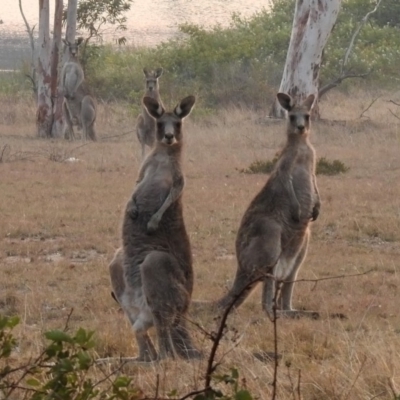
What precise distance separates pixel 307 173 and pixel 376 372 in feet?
11.4

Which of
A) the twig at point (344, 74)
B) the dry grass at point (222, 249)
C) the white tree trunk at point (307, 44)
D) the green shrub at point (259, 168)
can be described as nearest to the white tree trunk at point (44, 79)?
the dry grass at point (222, 249)

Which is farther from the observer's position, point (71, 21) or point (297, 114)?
point (71, 21)

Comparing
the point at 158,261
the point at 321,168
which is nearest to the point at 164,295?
the point at 158,261

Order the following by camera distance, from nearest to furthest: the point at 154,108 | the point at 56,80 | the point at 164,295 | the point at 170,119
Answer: the point at 164,295, the point at 170,119, the point at 154,108, the point at 56,80

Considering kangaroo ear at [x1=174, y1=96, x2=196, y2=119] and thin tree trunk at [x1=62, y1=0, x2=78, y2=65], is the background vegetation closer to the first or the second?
thin tree trunk at [x1=62, y1=0, x2=78, y2=65]

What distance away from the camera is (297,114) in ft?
26.6

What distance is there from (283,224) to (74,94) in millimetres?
13589

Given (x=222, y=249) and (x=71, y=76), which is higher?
(x=71, y=76)

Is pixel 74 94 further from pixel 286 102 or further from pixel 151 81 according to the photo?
pixel 286 102

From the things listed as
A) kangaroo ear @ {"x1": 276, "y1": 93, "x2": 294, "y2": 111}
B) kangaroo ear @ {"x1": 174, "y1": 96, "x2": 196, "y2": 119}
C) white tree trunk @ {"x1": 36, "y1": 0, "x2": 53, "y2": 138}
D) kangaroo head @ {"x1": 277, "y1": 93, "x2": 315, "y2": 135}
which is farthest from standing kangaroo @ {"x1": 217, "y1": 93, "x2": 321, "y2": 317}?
white tree trunk @ {"x1": 36, "y1": 0, "x2": 53, "y2": 138}

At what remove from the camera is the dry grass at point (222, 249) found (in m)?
4.72

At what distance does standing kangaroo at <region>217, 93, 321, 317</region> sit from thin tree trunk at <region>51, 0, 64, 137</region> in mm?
12715

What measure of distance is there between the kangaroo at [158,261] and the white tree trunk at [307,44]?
1379 centimetres

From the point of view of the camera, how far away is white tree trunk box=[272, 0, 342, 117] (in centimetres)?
2017
